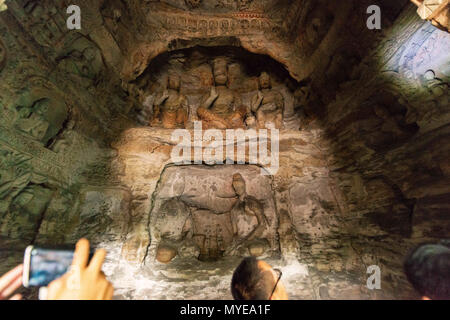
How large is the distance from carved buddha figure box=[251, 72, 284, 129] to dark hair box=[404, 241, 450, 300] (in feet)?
12.0

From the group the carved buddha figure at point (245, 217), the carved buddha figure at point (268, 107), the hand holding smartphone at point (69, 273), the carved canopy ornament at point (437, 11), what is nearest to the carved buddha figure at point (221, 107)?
the carved buddha figure at point (268, 107)

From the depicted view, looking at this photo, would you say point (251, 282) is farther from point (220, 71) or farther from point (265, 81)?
point (220, 71)

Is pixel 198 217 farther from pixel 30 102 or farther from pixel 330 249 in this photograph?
pixel 30 102

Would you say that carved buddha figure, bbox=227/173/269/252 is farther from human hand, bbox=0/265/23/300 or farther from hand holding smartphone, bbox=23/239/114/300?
human hand, bbox=0/265/23/300

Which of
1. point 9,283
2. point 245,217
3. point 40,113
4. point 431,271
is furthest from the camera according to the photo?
point 245,217

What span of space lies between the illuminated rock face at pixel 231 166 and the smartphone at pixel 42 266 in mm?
1388

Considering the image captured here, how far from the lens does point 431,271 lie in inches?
63.3

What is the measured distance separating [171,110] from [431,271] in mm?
5238

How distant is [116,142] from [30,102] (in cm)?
146

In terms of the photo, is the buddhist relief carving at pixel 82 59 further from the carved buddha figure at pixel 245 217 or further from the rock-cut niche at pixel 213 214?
the carved buddha figure at pixel 245 217

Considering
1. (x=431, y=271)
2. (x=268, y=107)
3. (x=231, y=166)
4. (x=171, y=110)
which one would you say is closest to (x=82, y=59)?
(x=171, y=110)

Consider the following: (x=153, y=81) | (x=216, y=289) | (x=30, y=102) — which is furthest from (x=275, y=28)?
(x=216, y=289)

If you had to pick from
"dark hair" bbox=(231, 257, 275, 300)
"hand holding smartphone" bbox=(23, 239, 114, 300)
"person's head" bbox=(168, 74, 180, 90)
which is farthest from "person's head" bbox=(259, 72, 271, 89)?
"hand holding smartphone" bbox=(23, 239, 114, 300)

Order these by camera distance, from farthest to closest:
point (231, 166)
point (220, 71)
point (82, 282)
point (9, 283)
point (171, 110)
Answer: point (220, 71)
point (171, 110)
point (231, 166)
point (9, 283)
point (82, 282)
